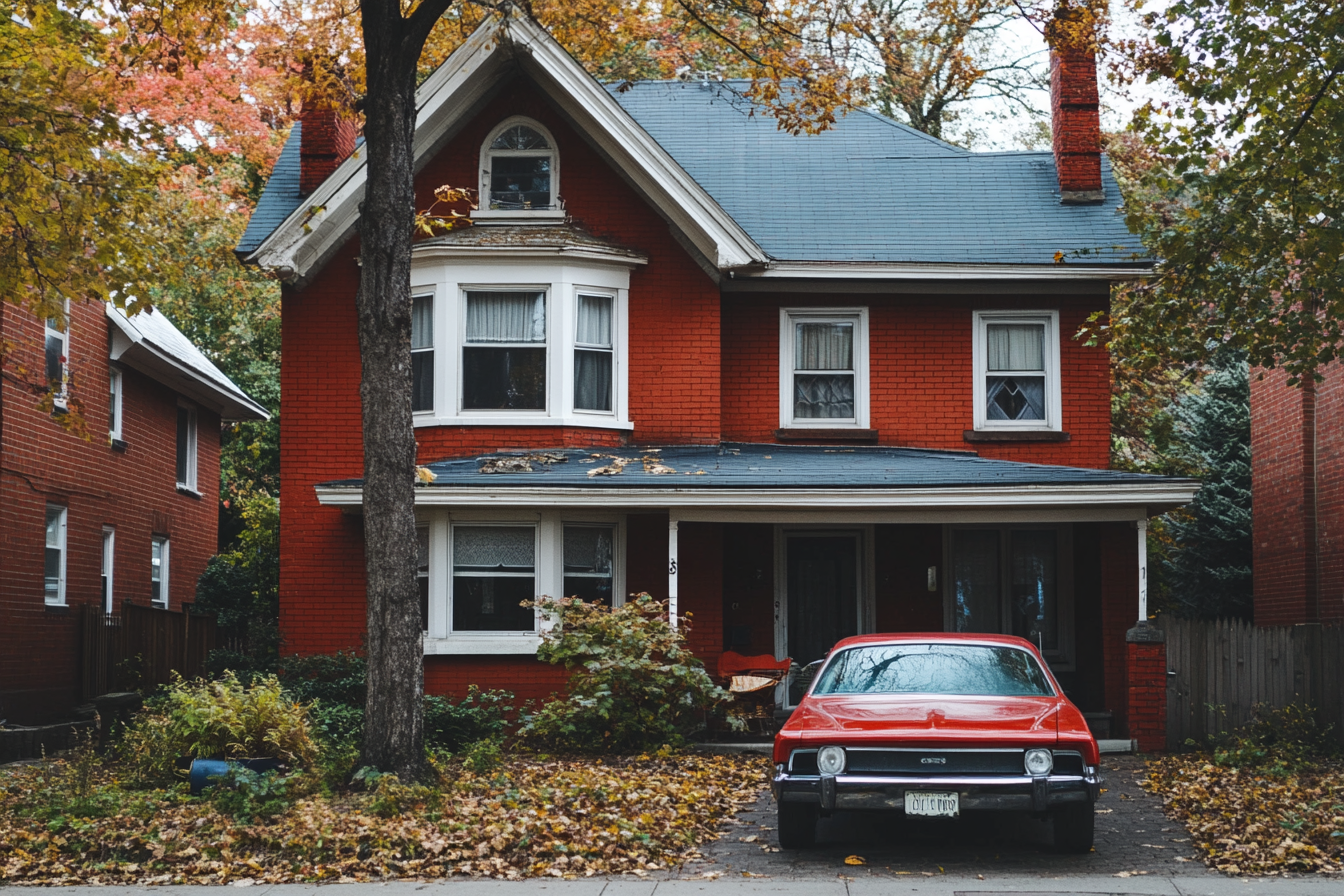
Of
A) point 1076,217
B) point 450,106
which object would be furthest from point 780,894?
point 1076,217

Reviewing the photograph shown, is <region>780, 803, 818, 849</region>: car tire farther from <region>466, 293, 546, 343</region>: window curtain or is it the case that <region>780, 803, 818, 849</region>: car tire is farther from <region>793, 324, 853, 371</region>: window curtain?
<region>793, 324, 853, 371</region>: window curtain

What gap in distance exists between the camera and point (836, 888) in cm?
793

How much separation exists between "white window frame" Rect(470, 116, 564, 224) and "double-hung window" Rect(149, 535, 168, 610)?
35.7 ft

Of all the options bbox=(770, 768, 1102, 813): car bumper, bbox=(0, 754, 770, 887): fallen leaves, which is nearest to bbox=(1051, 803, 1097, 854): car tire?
bbox=(770, 768, 1102, 813): car bumper

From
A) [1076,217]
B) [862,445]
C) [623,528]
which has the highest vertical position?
[1076,217]

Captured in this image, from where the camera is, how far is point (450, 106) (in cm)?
1658

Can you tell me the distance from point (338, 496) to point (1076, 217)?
1020cm

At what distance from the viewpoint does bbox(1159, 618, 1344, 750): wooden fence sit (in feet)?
45.3

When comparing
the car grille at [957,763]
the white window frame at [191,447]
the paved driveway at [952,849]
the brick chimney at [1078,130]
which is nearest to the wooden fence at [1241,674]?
the paved driveway at [952,849]

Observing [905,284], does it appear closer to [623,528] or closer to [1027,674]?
[623,528]

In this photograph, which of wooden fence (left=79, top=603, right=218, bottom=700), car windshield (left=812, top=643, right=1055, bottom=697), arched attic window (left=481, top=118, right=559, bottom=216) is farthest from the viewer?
wooden fence (left=79, top=603, right=218, bottom=700)

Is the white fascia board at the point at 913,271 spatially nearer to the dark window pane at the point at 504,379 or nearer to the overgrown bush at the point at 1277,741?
the dark window pane at the point at 504,379

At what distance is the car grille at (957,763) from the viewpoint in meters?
8.48

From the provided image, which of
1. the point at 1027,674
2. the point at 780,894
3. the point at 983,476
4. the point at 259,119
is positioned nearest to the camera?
the point at 780,894
